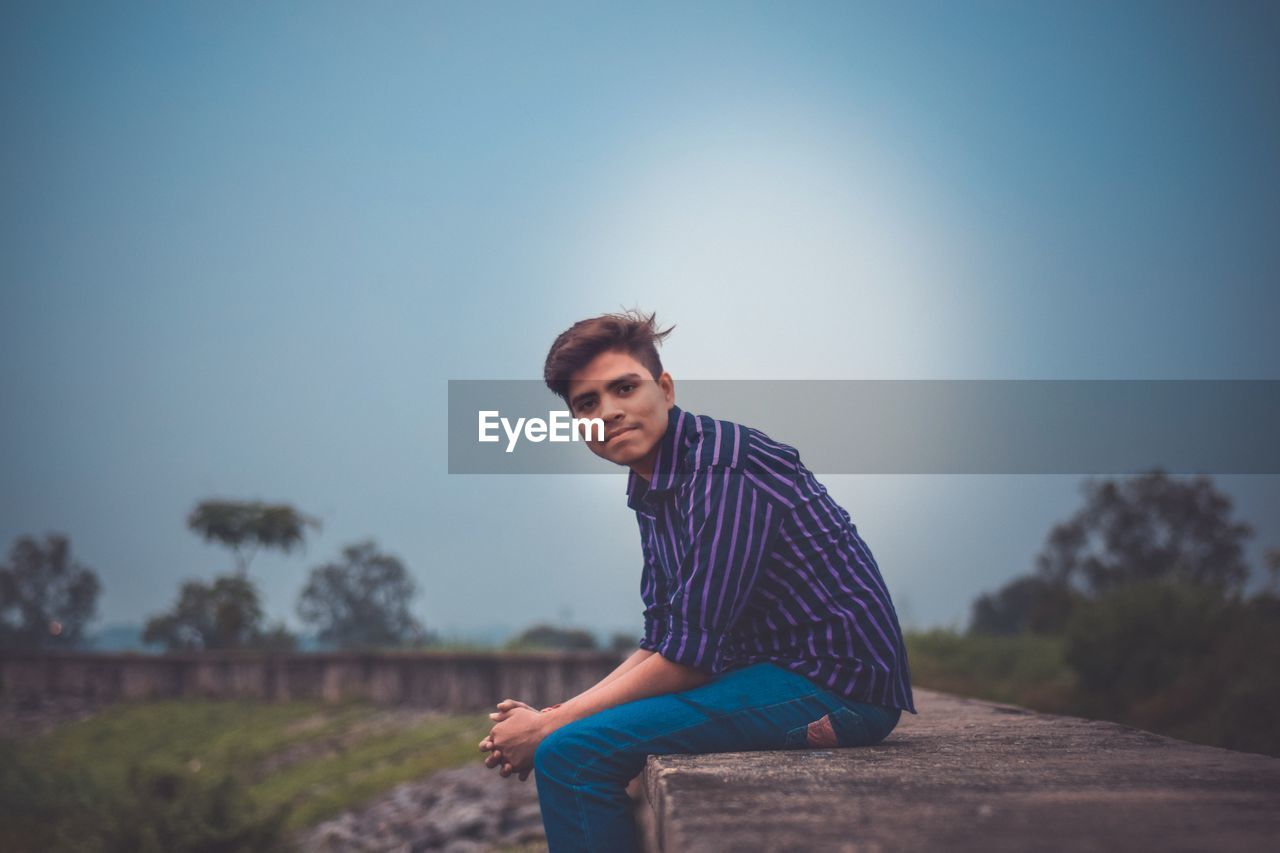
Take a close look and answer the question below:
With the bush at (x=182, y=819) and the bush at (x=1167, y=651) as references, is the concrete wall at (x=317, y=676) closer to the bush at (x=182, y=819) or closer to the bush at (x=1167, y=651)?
the bush at (x=1167, y=651)

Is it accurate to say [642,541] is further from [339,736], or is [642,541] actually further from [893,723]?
[339,736]

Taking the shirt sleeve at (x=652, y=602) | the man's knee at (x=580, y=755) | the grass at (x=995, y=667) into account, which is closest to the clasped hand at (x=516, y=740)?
the man's knee at (x=580, y=755)

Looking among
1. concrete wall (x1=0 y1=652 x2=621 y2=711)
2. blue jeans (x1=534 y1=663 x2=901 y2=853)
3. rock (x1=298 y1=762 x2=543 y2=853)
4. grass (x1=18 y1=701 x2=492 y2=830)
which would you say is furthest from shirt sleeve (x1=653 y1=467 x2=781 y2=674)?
concrete wall (x1=0 y1=652 x2=621 y2=711)

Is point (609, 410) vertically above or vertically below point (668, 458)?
above

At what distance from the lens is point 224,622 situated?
73.9 ft

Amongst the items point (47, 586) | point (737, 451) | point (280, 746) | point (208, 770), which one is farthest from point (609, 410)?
point (47, 586)

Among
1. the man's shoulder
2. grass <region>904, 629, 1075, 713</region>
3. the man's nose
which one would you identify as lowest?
grass <region>904, 629, 1075, 713</region>

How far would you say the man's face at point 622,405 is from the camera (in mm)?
2424

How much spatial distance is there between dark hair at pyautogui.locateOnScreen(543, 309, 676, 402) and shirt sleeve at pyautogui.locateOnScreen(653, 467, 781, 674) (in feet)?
1.50

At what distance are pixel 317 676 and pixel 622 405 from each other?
16795mm

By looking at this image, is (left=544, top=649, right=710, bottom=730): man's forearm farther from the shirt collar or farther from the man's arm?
the shirt collar

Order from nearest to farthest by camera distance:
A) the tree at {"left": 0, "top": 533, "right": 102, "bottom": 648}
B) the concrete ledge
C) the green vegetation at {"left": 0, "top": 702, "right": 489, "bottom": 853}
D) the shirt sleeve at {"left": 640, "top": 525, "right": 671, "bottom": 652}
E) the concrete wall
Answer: the concrete ledge → the shirt sleeve at {"left": 640, "top": 525, "right": 671, "bottom": 652} → the green vegetation at {"left": 0, "top": 702, "right": 489, "bottom": 853} → the concrete wall → the tree at {"left": 0, "top": 533, "right": 102, "bottom": 648}

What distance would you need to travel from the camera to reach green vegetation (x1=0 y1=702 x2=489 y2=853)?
5980 mm

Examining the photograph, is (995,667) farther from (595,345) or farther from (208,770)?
(595,345)
